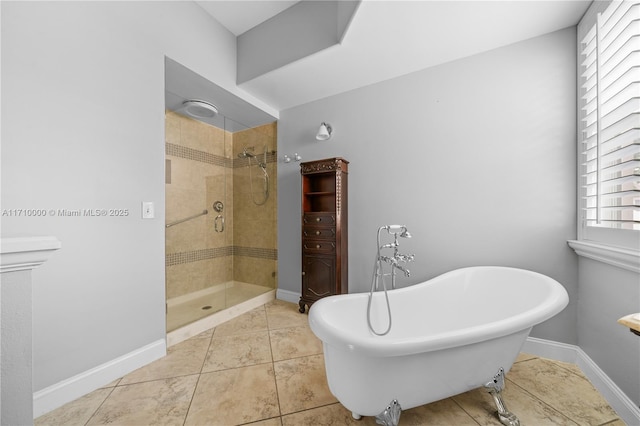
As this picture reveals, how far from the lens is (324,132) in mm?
2484

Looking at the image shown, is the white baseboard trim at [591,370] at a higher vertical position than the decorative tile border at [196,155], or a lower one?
lower

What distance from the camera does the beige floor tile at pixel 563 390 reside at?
1261 millimetres

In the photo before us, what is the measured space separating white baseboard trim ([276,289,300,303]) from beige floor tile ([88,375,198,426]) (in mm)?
1372

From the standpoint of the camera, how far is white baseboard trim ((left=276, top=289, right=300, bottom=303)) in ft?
9.24

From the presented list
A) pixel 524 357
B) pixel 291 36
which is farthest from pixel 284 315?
pixel 291 36

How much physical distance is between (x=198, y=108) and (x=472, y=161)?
2565 mm

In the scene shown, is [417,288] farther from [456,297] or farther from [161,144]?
[161,144]

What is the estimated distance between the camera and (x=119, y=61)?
5.17 feet

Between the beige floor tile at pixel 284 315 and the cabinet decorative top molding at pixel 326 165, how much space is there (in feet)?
4.77

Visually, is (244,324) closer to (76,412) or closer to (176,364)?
(176,364)

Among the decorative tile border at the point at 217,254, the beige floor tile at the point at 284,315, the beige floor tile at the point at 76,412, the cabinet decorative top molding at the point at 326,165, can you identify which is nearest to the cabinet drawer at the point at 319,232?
the cabinet decorative top molding at the point at 326,165

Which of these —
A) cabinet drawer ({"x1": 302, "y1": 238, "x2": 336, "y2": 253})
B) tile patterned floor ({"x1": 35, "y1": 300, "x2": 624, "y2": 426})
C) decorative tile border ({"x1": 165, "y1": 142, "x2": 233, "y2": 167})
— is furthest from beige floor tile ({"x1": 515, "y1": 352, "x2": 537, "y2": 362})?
decorative tile border ({"x1": 165, "y1": 142, "x2": 233, "y2": 167})

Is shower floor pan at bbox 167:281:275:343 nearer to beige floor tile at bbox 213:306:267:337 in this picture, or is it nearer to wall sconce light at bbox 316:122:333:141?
beige floor tile at bbox 213:306:267:337

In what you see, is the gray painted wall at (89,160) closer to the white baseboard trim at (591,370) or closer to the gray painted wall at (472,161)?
the gray painted wall at (472,161)
